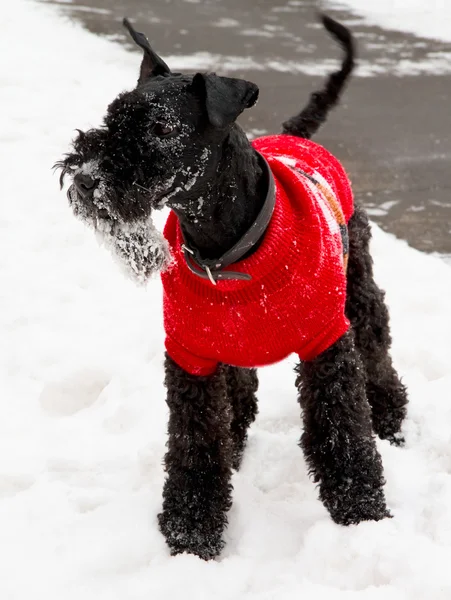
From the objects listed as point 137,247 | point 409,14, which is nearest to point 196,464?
point 137,247

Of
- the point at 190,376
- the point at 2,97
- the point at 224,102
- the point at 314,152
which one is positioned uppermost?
the point at 224,102

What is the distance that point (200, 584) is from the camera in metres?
2.62

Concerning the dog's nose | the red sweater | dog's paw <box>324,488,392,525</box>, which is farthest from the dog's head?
dog's paw <box>324,488,392,525</box>

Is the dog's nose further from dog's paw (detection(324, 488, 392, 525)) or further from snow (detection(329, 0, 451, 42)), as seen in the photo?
snow (detection(329, 0, 451, 42))

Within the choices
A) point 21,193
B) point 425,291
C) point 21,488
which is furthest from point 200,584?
point 21,193

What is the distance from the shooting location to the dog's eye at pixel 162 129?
2.23 m

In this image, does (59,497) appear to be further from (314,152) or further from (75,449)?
(314,152)

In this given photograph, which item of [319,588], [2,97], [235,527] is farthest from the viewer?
[2,97]

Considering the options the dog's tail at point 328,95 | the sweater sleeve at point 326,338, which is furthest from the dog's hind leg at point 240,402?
the dog's tail at point 328,95

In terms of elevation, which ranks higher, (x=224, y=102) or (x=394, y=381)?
(x=224, y=102)

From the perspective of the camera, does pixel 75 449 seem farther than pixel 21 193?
→ No

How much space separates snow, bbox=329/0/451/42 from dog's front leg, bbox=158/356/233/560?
8.00m

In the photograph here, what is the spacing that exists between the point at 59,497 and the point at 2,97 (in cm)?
556

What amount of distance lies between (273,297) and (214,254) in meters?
0.26
